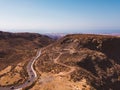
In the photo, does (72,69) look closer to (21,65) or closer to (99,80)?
(99,80)

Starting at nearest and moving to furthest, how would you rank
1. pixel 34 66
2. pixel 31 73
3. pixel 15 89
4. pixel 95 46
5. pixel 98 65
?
pixel 15 89 → pixel 31 73 → pixel 34 66 → pixel 98 65 → pixel 95 46

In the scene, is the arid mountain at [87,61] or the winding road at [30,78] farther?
the arid mountain at [87,61]

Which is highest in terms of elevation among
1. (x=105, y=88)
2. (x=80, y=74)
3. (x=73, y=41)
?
(x=73, y=41)

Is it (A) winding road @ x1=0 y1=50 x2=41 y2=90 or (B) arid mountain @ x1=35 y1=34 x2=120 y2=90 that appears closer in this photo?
(A) winding road @ x1=0 y1=50 x2=41 y2=90

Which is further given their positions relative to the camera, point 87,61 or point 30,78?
point 87,61

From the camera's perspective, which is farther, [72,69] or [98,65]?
[98,65]

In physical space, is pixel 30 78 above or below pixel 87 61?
below

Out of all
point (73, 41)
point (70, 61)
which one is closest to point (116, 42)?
point (73, 41)

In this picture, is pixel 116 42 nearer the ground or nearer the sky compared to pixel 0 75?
nearer the sky
